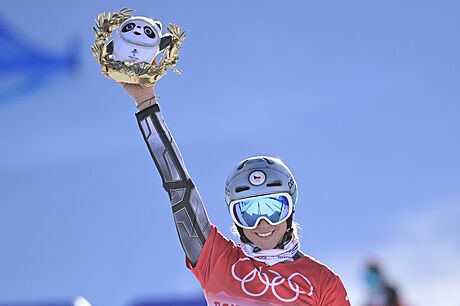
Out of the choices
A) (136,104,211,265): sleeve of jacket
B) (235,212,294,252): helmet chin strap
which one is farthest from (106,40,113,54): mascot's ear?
(235,212,294,252): helmet chin strap

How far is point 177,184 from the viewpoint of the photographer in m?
5.79

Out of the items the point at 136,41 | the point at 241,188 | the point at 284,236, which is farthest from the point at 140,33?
the point at 284,236

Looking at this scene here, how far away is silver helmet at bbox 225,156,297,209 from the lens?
5.81 meters

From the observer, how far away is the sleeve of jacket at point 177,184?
5.73 m

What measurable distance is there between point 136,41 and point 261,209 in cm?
134

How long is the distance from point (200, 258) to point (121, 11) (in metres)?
1.71

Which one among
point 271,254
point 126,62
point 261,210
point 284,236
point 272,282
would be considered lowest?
point 272,282

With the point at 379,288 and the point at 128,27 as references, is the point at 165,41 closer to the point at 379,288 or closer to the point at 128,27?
the point at 128,27

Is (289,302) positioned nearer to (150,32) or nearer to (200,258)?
(200,258)

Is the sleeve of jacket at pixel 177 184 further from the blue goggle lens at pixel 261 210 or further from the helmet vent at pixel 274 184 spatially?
the helmet vent at pixel 274 184

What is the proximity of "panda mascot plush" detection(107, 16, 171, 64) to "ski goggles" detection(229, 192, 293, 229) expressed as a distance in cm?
111

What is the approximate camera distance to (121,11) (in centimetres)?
593

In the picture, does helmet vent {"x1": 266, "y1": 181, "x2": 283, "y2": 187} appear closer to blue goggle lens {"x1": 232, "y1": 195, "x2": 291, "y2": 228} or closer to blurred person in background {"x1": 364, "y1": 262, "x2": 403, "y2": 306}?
blue goggle lens {"x1": 232, "y1": 195, "x2": 291, "y2": 228}

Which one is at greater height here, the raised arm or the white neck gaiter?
the raised arm
